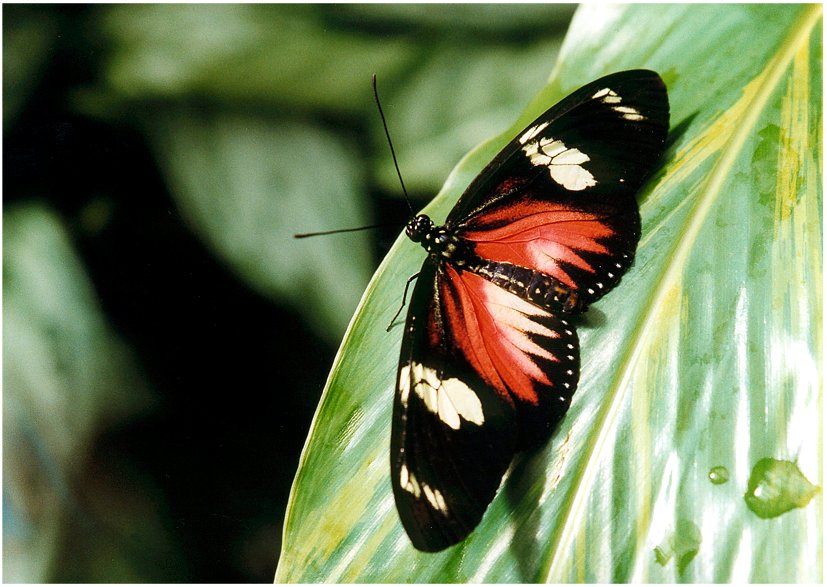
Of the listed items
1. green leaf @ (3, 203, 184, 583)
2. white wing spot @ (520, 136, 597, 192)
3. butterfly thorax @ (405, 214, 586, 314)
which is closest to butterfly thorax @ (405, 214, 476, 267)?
butterfly thorax @ (405, 214, 586, 314)

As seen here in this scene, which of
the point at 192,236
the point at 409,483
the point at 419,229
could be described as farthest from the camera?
the point at 192,236

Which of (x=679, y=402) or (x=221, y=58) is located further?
(x=221, y=58)

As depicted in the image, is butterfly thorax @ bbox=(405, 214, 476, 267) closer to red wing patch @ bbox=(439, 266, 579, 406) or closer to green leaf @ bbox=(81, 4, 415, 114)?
red wing patch @ bbox=(439, 266, 579, 406)

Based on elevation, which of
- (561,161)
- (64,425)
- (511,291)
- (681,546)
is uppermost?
(561,161)

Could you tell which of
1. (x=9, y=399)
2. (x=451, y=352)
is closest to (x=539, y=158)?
(x=451, y=352)

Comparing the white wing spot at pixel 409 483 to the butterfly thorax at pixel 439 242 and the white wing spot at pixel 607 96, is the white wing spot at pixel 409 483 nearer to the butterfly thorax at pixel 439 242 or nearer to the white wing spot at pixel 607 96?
the butterfly thorax at pixel 439 242

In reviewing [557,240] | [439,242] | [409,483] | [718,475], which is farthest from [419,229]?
[718,475]

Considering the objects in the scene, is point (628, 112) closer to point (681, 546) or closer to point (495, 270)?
point (495, 270)

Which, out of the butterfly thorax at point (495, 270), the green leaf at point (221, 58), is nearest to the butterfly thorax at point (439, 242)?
the butterfly thorax at point (495, 270)
